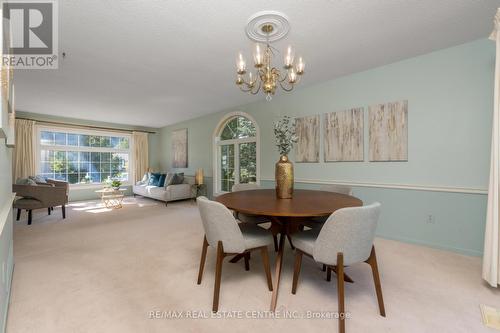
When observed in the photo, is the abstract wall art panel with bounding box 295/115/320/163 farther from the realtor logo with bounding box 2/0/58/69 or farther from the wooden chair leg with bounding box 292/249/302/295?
the realtor logo with bounding box 2/0/58/69

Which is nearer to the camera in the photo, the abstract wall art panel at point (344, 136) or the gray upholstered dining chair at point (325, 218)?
the gray upholstered dining chair at point (325, 218)

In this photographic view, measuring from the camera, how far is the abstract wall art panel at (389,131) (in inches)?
112

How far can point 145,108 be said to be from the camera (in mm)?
5070

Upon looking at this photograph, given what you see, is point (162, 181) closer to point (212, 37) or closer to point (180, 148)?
point (180, 148)

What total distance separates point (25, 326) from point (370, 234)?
2340 mm

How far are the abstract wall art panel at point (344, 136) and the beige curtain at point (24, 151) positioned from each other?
267 inches

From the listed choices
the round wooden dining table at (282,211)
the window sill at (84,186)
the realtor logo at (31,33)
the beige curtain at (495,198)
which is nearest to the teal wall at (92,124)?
the window sill at (84,186)

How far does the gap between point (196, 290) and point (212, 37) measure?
2.41 m

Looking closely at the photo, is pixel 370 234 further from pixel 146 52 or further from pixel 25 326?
pixel 146 52

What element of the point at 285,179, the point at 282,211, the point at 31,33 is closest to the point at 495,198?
the point at 285,179

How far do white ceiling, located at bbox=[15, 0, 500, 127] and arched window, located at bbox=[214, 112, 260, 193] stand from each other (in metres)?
1.31

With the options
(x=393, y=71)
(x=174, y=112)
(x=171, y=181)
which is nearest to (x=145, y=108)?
(x=174, y=112)

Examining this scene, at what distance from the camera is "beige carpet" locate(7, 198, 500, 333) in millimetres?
1452

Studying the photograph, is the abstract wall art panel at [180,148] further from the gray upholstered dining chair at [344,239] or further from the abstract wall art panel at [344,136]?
the gray upholstered dining chair at [344,239]
